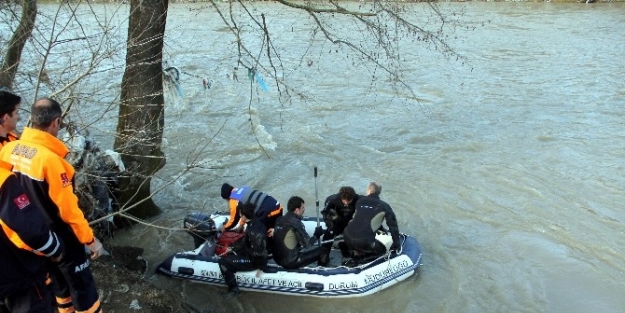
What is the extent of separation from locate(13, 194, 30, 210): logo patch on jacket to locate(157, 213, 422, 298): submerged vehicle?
128 inches

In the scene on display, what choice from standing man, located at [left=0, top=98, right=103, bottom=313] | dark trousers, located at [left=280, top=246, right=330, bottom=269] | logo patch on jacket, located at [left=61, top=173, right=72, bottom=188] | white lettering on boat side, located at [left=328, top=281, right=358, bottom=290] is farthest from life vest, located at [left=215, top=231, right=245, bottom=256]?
logo patch on jacket, located at [left=61, top=173, right=72, bottom=188]

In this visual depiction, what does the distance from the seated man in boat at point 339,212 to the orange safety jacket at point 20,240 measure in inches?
161

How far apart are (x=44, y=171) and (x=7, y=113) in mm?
532

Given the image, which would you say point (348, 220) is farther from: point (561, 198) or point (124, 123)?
point (561, 198)

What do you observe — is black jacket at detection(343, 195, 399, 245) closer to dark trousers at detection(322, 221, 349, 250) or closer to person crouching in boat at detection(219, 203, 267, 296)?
dark trousers at detection(322, 221, 349, 250)

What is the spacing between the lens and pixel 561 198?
9867mm

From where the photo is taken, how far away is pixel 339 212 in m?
7.55

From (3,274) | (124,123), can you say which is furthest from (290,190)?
(3,274)

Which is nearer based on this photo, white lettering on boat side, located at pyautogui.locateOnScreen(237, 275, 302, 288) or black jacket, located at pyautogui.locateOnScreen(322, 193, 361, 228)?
white lettering on boat side, located at pyautogui.locateOnScreen(237, 275, 302, 288)

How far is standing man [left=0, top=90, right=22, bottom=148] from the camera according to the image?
12.7ft

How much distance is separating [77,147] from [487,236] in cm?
594

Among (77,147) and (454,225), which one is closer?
(77,147)

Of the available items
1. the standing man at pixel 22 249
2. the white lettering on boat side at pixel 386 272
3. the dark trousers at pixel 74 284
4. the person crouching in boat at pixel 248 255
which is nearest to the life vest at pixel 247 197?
the person crouching in boat at pixel 248 255

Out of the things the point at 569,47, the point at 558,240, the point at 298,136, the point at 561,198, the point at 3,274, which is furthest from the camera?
the point at 569,47
